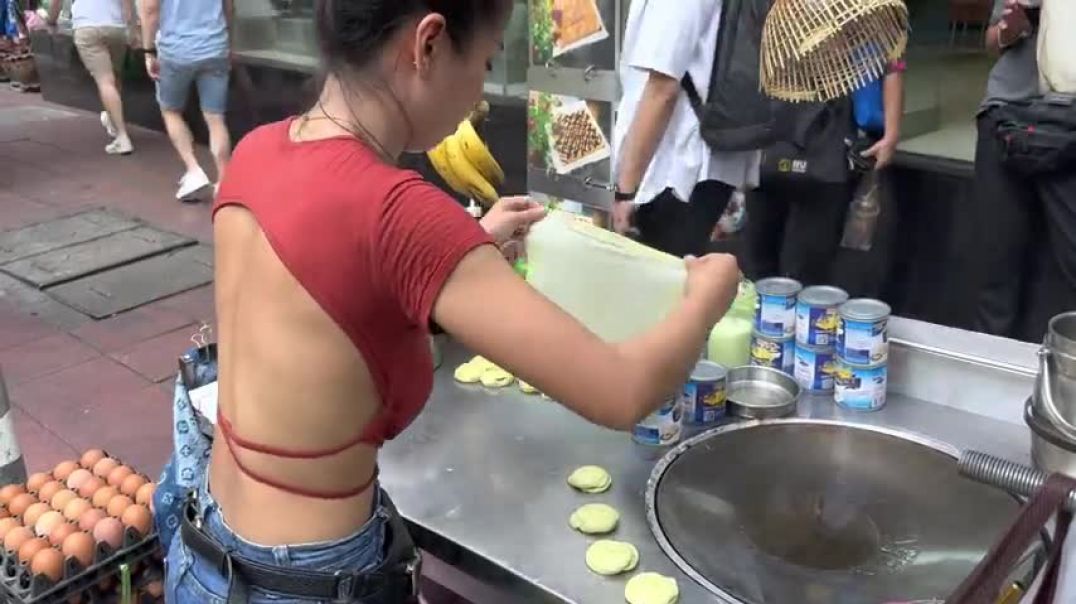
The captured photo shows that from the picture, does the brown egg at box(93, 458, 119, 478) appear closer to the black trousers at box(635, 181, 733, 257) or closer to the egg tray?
the egg tray

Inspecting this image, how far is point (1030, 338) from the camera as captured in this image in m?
3.43

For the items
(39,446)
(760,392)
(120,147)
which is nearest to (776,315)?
(760,392)

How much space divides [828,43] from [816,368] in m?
0.56

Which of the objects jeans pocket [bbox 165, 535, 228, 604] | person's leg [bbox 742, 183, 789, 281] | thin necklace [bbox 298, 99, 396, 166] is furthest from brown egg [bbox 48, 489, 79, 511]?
person's leg [bbox 742, 183, 789, 281]

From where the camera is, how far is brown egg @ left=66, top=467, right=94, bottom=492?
2.06 m

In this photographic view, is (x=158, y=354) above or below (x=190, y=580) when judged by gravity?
below

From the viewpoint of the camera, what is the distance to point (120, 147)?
23.6 ft

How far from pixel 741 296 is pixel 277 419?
1046 millimetres

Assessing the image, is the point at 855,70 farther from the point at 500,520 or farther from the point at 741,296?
the point at 500,520

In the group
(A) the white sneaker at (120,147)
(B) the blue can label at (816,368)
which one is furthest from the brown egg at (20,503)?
(A) the white sneaker at (120,147)

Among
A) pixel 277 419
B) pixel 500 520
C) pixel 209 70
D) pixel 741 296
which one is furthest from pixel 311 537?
pixel 209 70

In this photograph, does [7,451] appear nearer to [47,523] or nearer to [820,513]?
[47,523]

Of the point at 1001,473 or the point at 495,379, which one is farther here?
the point at 495,379

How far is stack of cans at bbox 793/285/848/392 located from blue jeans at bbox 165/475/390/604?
84 centimetres
